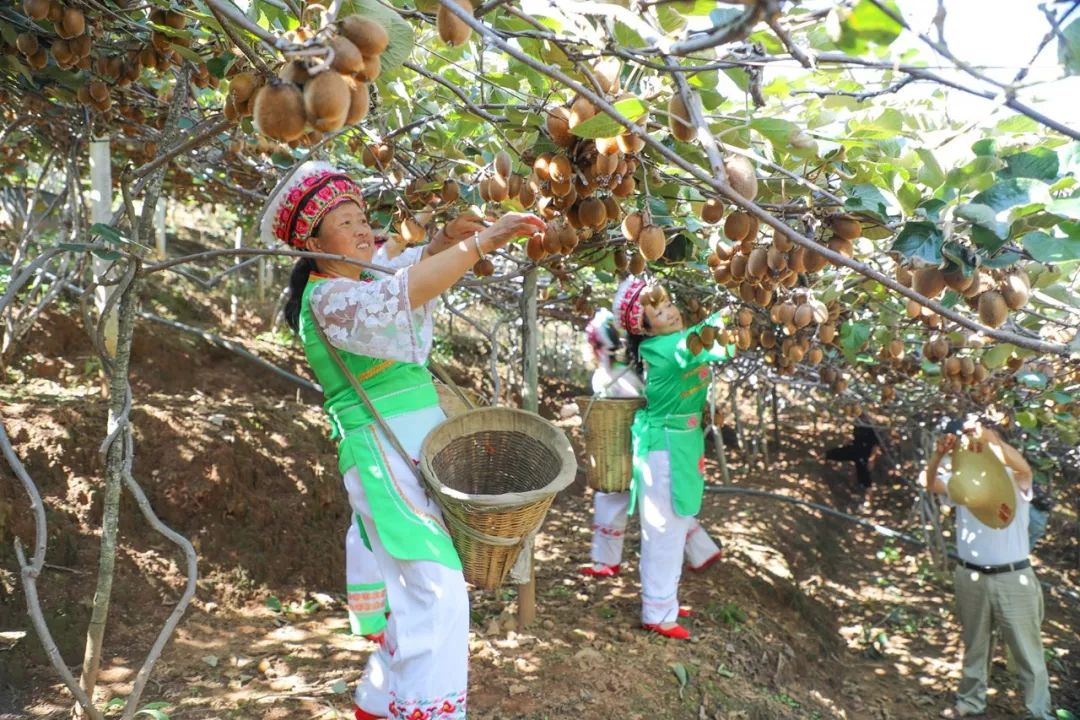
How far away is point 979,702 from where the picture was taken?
12.1 ft

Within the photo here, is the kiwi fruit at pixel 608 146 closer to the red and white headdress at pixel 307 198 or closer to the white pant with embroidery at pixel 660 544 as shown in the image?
the red and white headdress at pixel 307 198

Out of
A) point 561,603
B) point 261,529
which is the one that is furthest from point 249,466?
point 561,603

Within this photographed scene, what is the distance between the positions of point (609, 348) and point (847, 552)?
136 inches

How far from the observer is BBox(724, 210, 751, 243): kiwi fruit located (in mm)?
1425

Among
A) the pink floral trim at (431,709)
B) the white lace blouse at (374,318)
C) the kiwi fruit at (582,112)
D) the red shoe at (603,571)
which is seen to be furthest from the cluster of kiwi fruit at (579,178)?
the red shoe at (603,571)

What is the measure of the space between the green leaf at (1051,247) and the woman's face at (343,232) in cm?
143

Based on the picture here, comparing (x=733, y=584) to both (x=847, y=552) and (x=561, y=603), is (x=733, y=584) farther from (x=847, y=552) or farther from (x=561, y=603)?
(x=847, y=552)

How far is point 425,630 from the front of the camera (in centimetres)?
175

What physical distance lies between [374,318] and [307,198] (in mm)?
438

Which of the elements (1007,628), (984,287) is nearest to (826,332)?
(984,287)

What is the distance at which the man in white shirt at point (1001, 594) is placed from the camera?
3.50 meters

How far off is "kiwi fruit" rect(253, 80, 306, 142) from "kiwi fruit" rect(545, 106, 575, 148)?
0.58m

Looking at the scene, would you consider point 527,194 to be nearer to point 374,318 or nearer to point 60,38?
point 374,318

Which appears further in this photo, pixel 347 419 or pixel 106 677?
pixel 106 677
